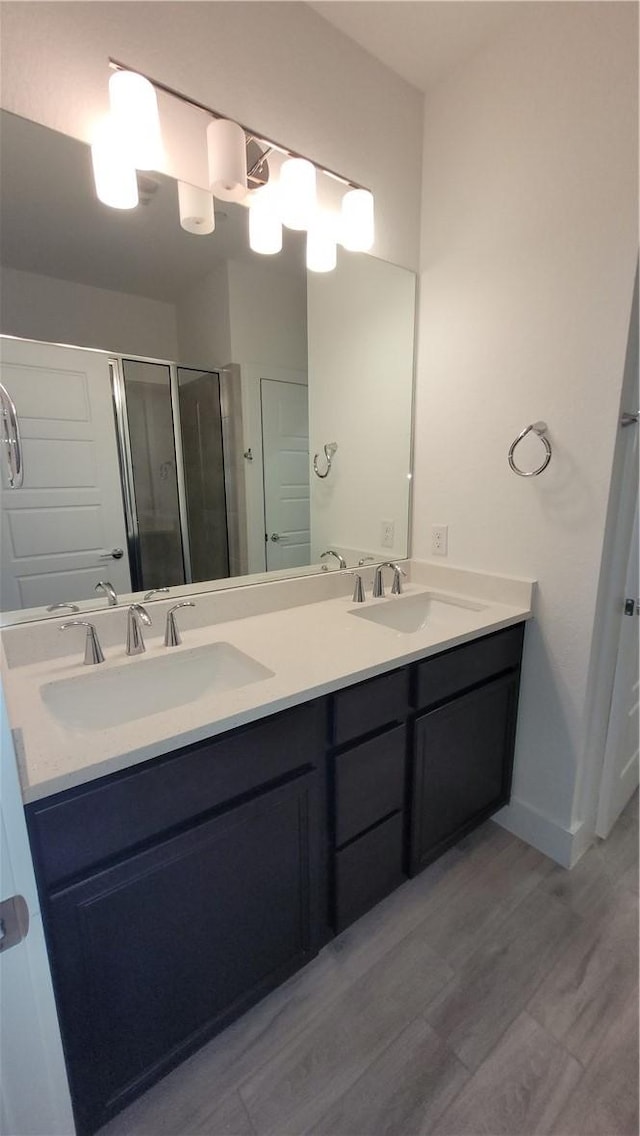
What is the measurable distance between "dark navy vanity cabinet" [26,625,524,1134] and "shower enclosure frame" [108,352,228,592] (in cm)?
63

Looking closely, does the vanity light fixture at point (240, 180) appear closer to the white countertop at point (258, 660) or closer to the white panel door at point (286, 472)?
the white panel door at point (286, 472)

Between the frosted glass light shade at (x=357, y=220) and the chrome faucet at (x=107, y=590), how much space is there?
1322 mm

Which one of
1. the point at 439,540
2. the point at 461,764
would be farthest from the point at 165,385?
the point at 461,764

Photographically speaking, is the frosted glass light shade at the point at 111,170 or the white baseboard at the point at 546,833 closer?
the frosted glass light shade at the point at 111,170

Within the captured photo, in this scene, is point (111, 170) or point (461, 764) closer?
point (111, 170)

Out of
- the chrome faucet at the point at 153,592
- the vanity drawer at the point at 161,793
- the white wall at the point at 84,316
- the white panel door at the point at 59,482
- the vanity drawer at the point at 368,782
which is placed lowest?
the vanity drawer at the point at 368,782

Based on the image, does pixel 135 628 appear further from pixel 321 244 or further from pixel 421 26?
pixel 421 26

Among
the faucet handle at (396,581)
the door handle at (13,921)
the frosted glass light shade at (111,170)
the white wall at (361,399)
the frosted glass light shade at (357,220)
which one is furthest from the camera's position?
the faucet handle at (396,581)

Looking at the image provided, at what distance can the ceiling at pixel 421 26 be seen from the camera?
1294 millimetres

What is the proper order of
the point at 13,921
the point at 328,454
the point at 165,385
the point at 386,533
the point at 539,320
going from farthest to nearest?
the point at 386,533, the point at 328,454, the point at 539,320, the point at 165,385, the point at 13,921

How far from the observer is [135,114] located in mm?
1044

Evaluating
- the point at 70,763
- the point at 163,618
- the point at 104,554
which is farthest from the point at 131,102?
the point at 70,763

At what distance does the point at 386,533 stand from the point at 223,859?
51.4 inches

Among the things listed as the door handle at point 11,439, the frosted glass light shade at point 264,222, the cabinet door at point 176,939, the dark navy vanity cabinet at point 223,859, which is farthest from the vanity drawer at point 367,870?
the frosted glass light shade at point 264,222
